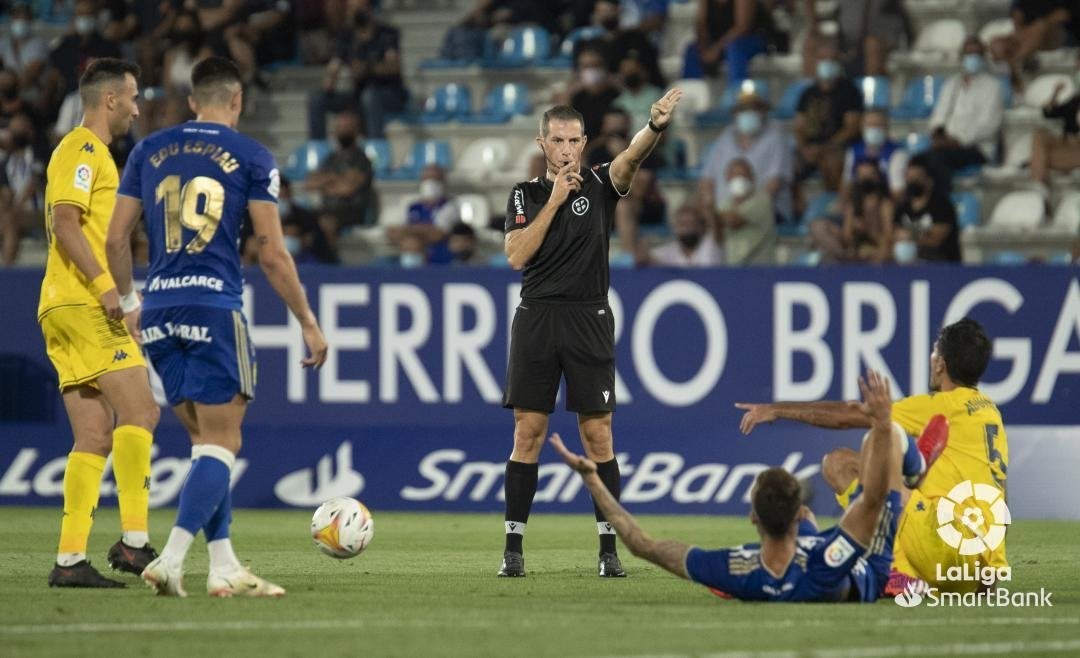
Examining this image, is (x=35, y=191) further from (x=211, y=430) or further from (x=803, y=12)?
(x=211, y=430)

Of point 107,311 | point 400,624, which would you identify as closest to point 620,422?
point 107,311

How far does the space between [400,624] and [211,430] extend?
4.23ft

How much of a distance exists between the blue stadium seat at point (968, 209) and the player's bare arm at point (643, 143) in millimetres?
8184

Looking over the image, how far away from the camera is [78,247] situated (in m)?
8.14

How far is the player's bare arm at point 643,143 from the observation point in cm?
844

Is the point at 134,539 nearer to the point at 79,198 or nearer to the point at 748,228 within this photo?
the point at 79,198

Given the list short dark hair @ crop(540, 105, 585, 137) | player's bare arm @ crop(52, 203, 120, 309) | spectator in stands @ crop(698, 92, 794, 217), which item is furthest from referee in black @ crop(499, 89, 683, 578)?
spectator in stands @ crop(698, 92, 794, 217)

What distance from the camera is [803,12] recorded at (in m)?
18.7

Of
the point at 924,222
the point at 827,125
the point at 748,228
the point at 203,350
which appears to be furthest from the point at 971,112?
the point at 203,350

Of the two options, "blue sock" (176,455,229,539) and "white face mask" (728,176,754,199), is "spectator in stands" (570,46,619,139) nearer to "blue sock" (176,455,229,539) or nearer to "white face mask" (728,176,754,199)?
"white face mask" (728,176,754,199)

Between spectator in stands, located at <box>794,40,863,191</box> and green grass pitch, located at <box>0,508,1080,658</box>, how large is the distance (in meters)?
7.37

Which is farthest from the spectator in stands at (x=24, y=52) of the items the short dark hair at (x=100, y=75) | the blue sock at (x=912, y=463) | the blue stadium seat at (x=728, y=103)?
the blue sock at (x=912, y=463)

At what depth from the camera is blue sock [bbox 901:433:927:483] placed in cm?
696

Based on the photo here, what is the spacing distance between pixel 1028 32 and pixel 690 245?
4.38 meters
